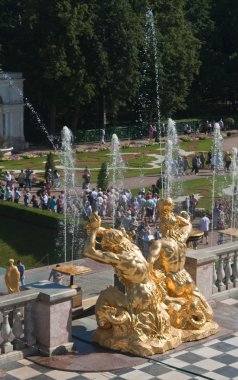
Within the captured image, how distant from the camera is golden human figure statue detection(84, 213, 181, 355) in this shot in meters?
15.8

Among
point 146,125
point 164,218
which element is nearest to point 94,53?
point 146,125

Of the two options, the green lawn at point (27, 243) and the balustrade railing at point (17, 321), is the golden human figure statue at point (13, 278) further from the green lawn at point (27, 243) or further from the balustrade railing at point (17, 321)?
the green lawn at point (27, 243)

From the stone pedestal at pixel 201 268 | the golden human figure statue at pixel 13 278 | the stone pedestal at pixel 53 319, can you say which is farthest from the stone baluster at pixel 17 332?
the stone pedestal at pixel 201 268

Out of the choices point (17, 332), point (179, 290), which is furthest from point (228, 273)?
point (17, 332)

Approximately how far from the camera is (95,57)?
198 ft

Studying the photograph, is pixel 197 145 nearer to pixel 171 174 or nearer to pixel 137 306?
pixel 171 174

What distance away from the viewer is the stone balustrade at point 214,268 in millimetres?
18266

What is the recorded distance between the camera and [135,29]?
205 feet

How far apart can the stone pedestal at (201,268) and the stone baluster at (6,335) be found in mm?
4335

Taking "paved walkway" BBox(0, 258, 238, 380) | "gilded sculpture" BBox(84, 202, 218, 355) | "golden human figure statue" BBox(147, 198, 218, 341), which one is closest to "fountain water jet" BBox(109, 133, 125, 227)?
"golden human figure statue" BBox(147, 198, 218, 341)

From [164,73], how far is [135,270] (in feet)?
167

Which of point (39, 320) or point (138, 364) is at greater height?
point (39, 320)

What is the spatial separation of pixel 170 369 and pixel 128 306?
4.35ft

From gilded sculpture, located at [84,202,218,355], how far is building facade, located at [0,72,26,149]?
4249cm
